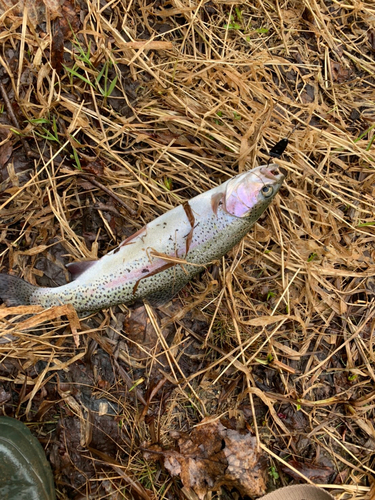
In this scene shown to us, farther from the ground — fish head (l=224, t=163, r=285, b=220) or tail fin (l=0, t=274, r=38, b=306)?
fish head (l=224, t=163, r=285, b=220)

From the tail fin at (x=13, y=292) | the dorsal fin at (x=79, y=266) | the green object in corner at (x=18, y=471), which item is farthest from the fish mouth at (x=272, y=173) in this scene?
the green object in corner at (x=18, y=471)

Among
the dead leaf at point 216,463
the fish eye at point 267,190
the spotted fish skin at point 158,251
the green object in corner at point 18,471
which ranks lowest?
the dead leaf at point 216,463

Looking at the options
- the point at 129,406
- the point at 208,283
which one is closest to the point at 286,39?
the point at 208,283

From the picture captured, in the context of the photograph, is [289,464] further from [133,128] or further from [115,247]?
[133,128]

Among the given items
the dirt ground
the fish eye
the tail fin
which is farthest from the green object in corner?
the fish eye

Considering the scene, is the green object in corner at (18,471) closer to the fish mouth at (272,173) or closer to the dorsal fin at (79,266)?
the dorsal fin at (79,266)

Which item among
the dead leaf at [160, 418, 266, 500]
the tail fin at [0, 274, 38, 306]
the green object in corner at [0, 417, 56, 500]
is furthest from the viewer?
the dead leaf at [160, 418, 266, 500]

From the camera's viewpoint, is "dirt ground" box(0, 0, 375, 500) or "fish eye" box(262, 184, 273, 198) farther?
"dirt ground" box(0, 0, 375, 500)

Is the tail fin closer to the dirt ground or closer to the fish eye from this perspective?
the dirt ground
